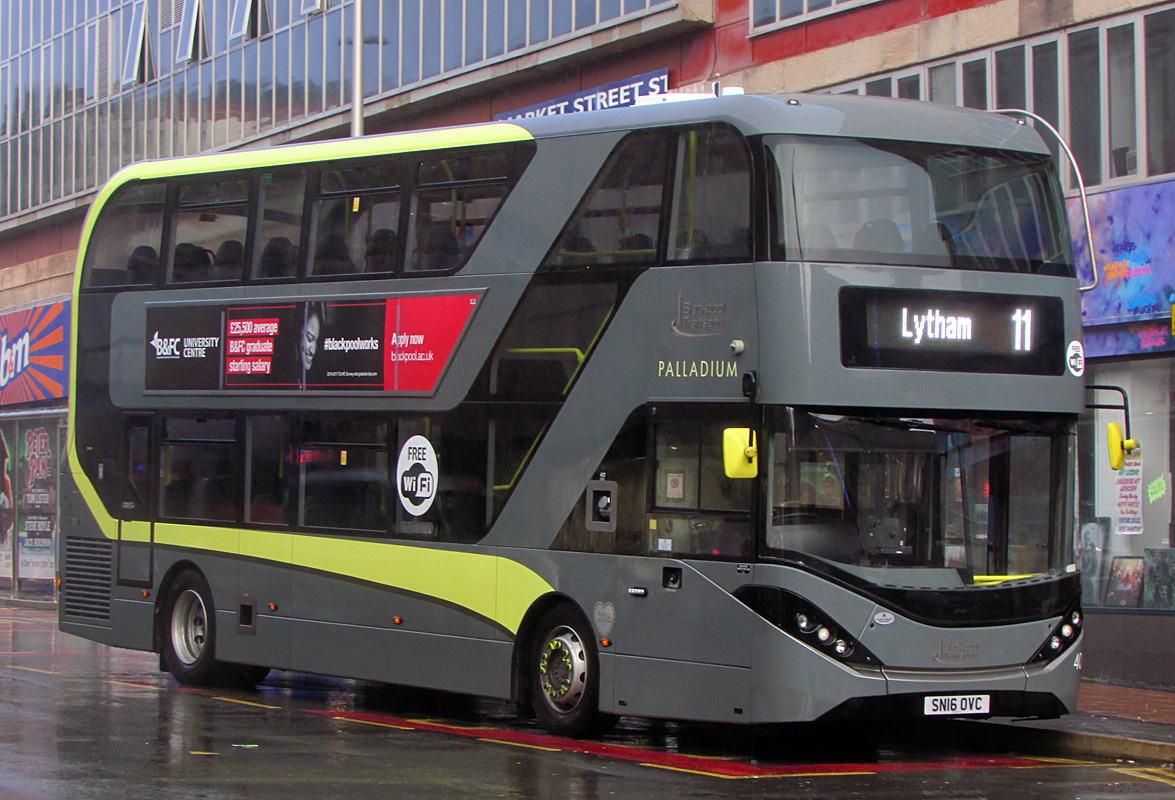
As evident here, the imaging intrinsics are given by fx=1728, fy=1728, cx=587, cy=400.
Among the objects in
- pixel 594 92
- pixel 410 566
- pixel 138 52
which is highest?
pixel 138 52

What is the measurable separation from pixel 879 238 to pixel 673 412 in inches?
73.7

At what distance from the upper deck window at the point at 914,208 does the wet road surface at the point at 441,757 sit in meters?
3.46

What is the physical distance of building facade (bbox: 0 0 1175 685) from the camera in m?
17.3

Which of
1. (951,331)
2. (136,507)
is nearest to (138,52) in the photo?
(136,507)

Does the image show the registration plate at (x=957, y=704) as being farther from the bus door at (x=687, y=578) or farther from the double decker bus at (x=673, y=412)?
the bus door at (x=687, y=578)

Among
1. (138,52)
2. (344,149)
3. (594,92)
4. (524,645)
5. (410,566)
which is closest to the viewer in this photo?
(524,645)

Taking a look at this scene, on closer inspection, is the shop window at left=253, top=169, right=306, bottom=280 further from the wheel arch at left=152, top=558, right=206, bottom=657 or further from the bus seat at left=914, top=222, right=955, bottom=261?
the bus seat at left=914, top=222, right=955, bottom=261

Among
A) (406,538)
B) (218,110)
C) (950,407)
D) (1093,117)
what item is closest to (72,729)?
(406,538)

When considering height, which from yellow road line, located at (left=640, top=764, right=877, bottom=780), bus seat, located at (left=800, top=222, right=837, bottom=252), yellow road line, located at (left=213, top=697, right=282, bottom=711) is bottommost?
yellow road line, located at (left=213, top=697, right=282, bottom=711)

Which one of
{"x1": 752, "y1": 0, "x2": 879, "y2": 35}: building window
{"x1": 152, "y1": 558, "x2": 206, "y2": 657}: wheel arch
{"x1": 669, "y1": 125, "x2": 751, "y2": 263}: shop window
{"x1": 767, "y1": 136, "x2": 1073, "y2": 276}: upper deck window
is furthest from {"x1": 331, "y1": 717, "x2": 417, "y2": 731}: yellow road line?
{"x1": 752, "y1": 0, "x2": 879, "y2": 35}: building window

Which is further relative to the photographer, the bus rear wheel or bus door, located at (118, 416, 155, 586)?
bus door, located at (118, 416, 155, 586)

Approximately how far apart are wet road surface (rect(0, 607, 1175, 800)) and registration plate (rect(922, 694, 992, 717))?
406 millimetres

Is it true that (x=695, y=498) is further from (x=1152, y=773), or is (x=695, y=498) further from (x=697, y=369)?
(x=1152, y=773)

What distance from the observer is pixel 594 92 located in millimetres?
24875
